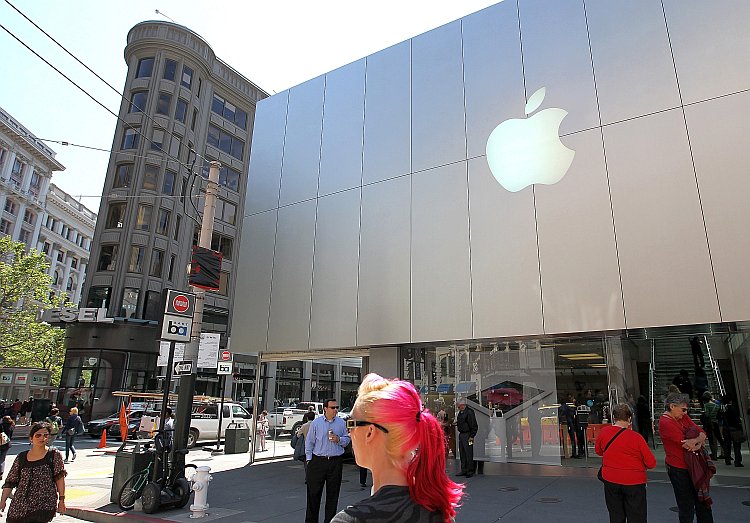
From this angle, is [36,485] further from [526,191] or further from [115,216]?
[115,216]

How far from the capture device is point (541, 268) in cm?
1148

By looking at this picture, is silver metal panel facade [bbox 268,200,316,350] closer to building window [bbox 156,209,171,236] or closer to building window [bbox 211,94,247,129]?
building window [bbox 156,209,171,236]

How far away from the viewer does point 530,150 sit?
12.2 metres

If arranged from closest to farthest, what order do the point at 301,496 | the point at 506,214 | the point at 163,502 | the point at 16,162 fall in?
1. the point at 163,502
2. the point at 301,496
3. the point at 506,214
4. the point at 16,162

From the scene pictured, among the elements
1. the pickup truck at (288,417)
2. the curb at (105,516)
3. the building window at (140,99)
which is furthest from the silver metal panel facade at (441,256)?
the building window at (140,99)

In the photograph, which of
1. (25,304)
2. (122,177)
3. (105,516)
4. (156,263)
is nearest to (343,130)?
(105,516)

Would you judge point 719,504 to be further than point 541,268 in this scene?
No

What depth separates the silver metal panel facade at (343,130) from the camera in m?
15.5

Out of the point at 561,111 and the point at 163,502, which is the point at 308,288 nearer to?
the point at 163,502

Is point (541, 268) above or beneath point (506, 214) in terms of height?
beneath

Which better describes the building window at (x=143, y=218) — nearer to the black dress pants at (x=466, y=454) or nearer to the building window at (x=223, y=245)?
the building window at (x=223, y=245)

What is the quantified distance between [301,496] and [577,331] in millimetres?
6954

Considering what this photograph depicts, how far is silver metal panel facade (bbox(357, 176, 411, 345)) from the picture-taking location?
13453mm

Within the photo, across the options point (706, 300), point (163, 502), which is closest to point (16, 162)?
point (163, 502)
